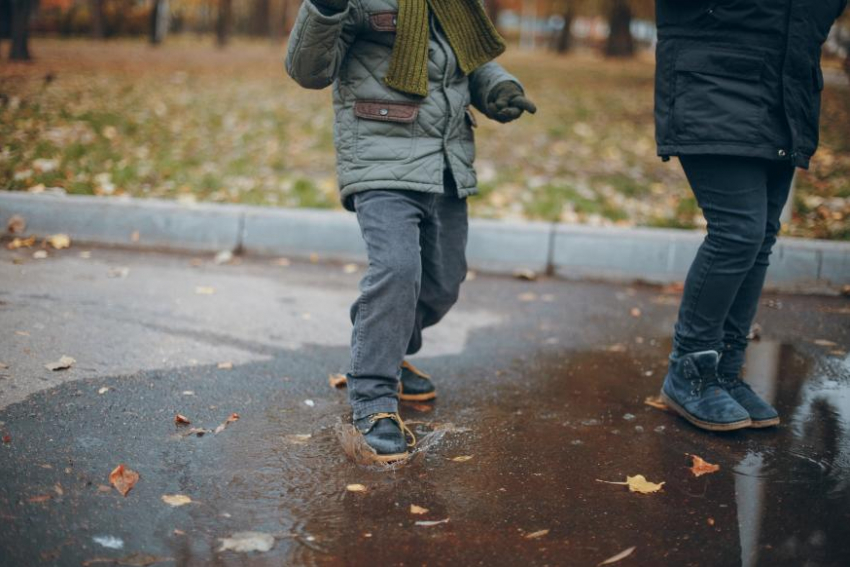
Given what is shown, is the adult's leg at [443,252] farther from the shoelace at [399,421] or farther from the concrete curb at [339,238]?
the concrete curb at [339,238]

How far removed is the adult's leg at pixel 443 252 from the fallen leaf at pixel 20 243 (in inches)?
132

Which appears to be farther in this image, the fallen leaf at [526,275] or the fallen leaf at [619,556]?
the fallen leaf at [526,275]

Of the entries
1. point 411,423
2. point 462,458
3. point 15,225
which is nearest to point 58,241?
point 15,225

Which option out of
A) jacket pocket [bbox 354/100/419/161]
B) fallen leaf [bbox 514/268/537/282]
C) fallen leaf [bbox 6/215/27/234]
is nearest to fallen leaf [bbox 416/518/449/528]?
jacket pocket [bbox 354/100/419/161]

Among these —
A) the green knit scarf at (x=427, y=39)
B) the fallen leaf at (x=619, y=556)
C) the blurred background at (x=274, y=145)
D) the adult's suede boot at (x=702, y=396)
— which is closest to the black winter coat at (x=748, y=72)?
the green knit scarf at (x=427, y=39)

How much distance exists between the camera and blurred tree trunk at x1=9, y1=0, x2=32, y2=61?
44.0 feet

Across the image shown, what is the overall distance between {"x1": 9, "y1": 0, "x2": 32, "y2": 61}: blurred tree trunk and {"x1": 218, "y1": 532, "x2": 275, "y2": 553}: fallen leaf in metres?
12.8

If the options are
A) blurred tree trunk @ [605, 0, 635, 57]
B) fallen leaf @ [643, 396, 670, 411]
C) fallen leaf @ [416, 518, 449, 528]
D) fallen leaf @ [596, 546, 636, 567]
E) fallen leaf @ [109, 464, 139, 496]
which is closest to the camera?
fallen leaf @ [596, 546, 636, 567]

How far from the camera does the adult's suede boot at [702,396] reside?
343cm

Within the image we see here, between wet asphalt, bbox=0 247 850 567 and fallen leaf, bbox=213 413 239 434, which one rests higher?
wet asphalt, bbox=0 247 850 567

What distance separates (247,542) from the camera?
2533mm

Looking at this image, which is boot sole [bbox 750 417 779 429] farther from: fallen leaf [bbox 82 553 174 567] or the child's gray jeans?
fallen leaf [bbox 82 553 174 567]

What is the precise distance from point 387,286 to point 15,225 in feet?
12.7

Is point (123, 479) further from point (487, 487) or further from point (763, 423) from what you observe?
point (763, 423)
